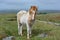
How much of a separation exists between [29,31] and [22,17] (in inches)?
67.7

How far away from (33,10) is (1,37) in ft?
10.5

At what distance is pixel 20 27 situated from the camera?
58.5ft

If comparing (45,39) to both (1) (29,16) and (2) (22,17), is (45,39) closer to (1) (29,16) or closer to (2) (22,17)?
(1) (29,16)

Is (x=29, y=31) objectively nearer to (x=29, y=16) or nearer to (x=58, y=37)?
(x=29, y=16)

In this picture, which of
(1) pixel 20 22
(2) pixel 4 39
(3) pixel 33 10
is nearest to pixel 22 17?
(1) pixel 20 22

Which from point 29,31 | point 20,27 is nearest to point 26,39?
point 29,31

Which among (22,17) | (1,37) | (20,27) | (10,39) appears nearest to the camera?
(10,39)

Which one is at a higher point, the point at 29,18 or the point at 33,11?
the point at 33,11

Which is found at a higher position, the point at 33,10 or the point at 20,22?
the point at 33,10

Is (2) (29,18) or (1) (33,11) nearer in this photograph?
(1) (33,11)

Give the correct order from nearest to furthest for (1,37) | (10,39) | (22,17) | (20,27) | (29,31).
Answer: (10,39)
(1,37)
(29,31)
(22,17)
(20,27)

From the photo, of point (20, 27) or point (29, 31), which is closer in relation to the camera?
point (29, 31)

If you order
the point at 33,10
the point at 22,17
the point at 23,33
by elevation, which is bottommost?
the point at 23,33

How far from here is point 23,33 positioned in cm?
1733
